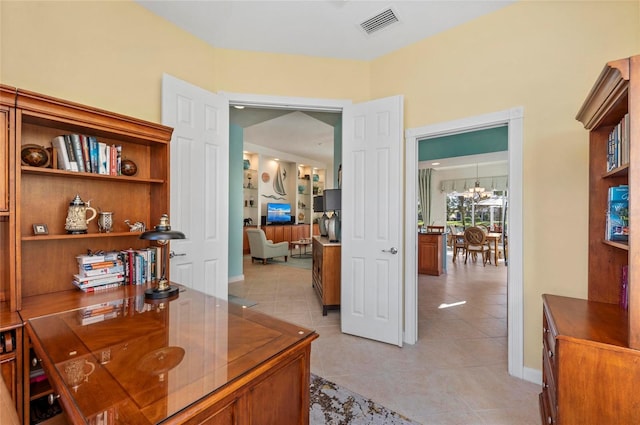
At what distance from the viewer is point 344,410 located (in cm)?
188

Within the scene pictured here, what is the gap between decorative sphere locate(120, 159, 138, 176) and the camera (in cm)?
208

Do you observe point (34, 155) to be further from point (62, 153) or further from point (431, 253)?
point (431, 253)

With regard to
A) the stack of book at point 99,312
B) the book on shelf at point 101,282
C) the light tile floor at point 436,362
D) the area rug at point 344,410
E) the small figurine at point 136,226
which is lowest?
the light tile floor at point 436,362

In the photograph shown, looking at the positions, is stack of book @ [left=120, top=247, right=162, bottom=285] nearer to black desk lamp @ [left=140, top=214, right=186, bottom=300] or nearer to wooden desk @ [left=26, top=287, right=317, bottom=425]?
black desk lamp @ [left=140, top=214, right=186, bottom=300]

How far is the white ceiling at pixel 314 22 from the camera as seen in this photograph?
7.82ft

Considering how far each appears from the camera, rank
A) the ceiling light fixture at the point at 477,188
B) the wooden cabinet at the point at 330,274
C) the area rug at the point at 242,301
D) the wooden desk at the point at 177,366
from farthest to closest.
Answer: the ceiling light fixture at the point at 477,188
the area rug at the point at 242,301
the wooden cabinet at the point at 330,274
the wooden desk at the point at 177,366

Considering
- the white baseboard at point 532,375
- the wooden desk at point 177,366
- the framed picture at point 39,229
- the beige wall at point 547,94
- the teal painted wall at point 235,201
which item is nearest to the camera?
the wooden desk at point 177,366

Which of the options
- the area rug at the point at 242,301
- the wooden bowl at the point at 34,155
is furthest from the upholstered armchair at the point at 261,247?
the wooden bowl at the point at 34,155

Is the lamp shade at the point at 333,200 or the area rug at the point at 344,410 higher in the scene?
the lamp shade at the point at 333,200

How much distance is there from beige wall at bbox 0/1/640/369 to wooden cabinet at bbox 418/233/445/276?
3.61 meters

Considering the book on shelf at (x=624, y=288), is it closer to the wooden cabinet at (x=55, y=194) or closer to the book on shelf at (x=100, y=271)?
the wooden cabinet at (x=55, y=194)

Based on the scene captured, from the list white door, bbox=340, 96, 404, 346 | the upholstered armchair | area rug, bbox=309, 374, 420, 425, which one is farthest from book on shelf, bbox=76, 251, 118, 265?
the upholstered armchair

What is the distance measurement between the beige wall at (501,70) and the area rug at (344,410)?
1.30 meters

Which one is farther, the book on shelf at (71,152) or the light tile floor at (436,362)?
the light tile floor at (436,362)
